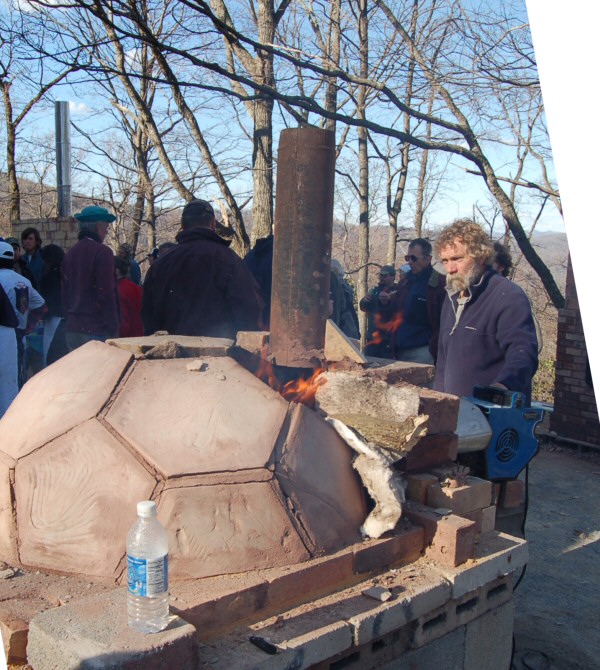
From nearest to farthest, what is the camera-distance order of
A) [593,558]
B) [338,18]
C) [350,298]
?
[593,558] → [350,298] → [338,18]

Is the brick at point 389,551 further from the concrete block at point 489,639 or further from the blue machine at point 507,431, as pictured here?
the blue machine at point 507,431

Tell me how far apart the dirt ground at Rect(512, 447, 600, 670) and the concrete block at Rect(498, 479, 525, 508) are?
89cm


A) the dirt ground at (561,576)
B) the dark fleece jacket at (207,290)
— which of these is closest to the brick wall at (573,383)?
the dirt ground at (561,576)

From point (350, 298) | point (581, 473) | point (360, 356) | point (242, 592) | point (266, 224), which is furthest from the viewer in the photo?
point (266, 224)

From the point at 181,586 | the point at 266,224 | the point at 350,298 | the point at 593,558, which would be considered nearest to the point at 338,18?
the point at 266,224

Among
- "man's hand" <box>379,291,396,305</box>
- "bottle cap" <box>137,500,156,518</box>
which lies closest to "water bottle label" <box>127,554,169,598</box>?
"bottle cap" <box>137,500,156,518</box>

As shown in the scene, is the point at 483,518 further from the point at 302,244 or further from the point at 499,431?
the point at 302,244

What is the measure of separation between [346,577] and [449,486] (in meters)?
0.62

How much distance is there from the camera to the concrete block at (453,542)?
7.41 ft

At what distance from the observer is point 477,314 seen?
11.9ft

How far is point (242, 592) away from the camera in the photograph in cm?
186

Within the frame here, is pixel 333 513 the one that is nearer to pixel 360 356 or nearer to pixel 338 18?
pixel 360 356

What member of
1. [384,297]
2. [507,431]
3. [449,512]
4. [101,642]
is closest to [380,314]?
[384,297]

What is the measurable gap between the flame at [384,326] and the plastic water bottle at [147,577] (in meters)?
4.85
